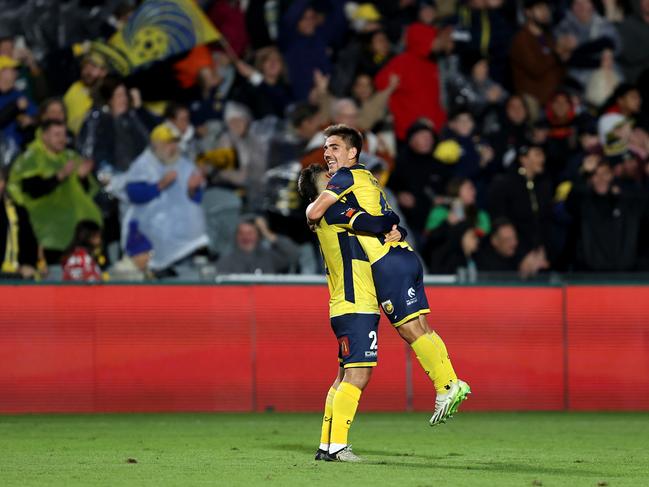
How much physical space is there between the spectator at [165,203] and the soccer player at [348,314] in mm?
6811

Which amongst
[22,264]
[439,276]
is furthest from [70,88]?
[439,276]

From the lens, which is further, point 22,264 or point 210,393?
point 22,264

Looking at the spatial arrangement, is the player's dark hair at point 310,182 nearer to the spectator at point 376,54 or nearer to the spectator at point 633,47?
the spectator at point 376,54

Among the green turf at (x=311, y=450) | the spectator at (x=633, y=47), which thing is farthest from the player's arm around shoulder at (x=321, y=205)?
the spectator at (x=633, y=47)

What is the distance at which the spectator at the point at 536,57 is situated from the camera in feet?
62.3

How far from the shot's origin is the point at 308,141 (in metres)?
17.3

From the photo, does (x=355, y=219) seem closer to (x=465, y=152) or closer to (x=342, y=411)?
(x=342, y=411)

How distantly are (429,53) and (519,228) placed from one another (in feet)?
10.3

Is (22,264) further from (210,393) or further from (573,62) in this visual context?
(573,62)

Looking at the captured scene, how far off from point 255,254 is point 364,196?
6.41 meters

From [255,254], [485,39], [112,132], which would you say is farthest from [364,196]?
[485,39]

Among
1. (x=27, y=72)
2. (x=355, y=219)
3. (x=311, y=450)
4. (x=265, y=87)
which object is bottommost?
(x=311, y=450)

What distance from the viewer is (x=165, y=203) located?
16.5 metres

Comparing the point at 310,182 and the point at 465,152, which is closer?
the point at 310,182
